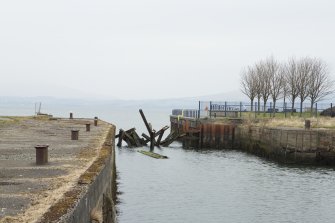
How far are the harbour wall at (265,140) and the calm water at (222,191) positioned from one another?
1730 mm

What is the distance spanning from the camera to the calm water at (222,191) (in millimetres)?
17123

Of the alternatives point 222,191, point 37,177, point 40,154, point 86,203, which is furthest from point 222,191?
point 86,203

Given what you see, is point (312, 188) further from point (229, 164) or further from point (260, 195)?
point (229, 164)

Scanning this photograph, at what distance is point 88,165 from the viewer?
38.0 ft

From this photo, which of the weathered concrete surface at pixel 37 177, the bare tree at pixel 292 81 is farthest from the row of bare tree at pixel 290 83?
the weathered concrete surface at pixel 37 177

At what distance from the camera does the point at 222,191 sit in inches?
854

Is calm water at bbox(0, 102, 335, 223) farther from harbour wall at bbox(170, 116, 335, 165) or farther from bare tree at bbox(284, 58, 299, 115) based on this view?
bare tree at bbox(284, 58, 299, 115)

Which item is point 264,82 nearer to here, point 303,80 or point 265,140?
point 303,80

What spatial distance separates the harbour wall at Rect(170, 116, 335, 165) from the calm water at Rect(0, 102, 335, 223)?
1730 mm

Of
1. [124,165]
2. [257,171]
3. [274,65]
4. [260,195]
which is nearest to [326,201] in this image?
[260,195]

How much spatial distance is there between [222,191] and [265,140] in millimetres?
Answer: 15600

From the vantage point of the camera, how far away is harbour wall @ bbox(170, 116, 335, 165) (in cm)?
3148

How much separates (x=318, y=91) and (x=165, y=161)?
34.3 m

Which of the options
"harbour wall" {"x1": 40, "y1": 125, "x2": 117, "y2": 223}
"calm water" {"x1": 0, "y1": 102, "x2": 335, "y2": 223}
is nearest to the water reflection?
"calm water" {"x1": 0, "y1": 102, "x2": 335, "y2": 223}
